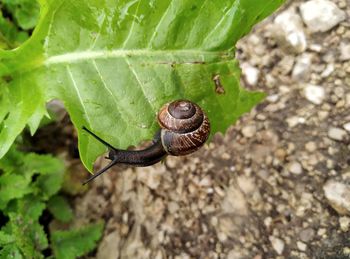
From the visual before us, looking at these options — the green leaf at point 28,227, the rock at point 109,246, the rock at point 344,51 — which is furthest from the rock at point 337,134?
the green leaf at point 28,227

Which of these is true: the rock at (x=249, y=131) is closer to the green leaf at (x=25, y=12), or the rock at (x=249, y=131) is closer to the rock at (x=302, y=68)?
the rock at (x=302, y=68)

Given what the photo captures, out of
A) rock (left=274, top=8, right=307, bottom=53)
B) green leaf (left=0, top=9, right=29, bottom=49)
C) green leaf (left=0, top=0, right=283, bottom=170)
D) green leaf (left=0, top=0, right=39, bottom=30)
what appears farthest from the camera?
green leaf (left=0, top=0, right=39, bottom=30)

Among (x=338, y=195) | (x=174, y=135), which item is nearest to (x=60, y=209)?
(x=174, y=135)

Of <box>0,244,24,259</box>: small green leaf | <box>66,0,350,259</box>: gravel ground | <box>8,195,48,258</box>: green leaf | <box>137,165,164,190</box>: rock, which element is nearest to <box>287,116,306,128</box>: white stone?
<box>66,0,350,259</box>: gravel ground

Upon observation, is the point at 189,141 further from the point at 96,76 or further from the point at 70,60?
the point at 70,60

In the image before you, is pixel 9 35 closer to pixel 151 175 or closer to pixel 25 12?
pixel 25 12

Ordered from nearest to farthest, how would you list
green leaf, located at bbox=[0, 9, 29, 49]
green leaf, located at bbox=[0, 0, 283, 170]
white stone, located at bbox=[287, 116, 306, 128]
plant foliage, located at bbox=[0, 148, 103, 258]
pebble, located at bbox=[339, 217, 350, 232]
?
green leaf, located at bbox=[0, 0, 283, 170], pebble, located at bbox=[339, 217, 350, 232], plant foliage, located at bbox=[0, 148, 103, 258], white stone, located at bbox=[287, 116, 306, 128], green leaf, located at bbox=[0, 9, 29, 49]

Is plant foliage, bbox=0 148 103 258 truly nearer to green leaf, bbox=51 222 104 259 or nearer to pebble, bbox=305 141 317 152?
green leaf, bbox=51 222 104 259

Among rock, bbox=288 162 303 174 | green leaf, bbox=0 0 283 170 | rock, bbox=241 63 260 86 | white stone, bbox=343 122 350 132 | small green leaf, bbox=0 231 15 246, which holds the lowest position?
rock, bbox=288 162 303 174
